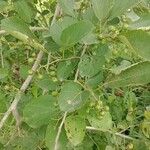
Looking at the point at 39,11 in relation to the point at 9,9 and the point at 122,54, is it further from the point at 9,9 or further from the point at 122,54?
the point at 122,54

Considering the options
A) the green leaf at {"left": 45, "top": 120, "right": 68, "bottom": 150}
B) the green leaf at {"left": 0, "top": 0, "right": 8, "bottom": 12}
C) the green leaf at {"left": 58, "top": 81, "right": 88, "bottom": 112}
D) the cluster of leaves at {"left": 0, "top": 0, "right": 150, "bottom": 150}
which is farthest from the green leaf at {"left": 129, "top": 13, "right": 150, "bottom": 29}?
the green leaf at {"left": 0, "top": 0, "right": 8, "bottom": 12}

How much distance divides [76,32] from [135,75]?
0.65 feet

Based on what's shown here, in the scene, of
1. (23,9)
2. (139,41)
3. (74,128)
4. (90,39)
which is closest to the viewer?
(139,41)

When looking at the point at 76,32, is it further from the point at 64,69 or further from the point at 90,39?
the point at 64,69

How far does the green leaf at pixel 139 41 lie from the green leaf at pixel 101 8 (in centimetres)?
15

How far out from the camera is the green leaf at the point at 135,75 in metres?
1.07

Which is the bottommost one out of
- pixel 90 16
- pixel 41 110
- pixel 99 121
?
pixel 99 121

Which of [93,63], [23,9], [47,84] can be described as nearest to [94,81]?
[93,63]

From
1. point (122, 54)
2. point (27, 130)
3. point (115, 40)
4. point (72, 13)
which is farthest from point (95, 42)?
point (27, 130)

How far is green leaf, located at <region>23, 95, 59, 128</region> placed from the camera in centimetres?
115

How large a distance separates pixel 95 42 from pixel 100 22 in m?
0.06

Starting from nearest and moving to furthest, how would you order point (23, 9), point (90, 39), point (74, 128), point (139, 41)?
point (139, 41) < point (90, 39) < point (74, 128) < point (23, 9)

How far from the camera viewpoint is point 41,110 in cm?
115

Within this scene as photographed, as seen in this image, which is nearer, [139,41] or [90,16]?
[139,41]
